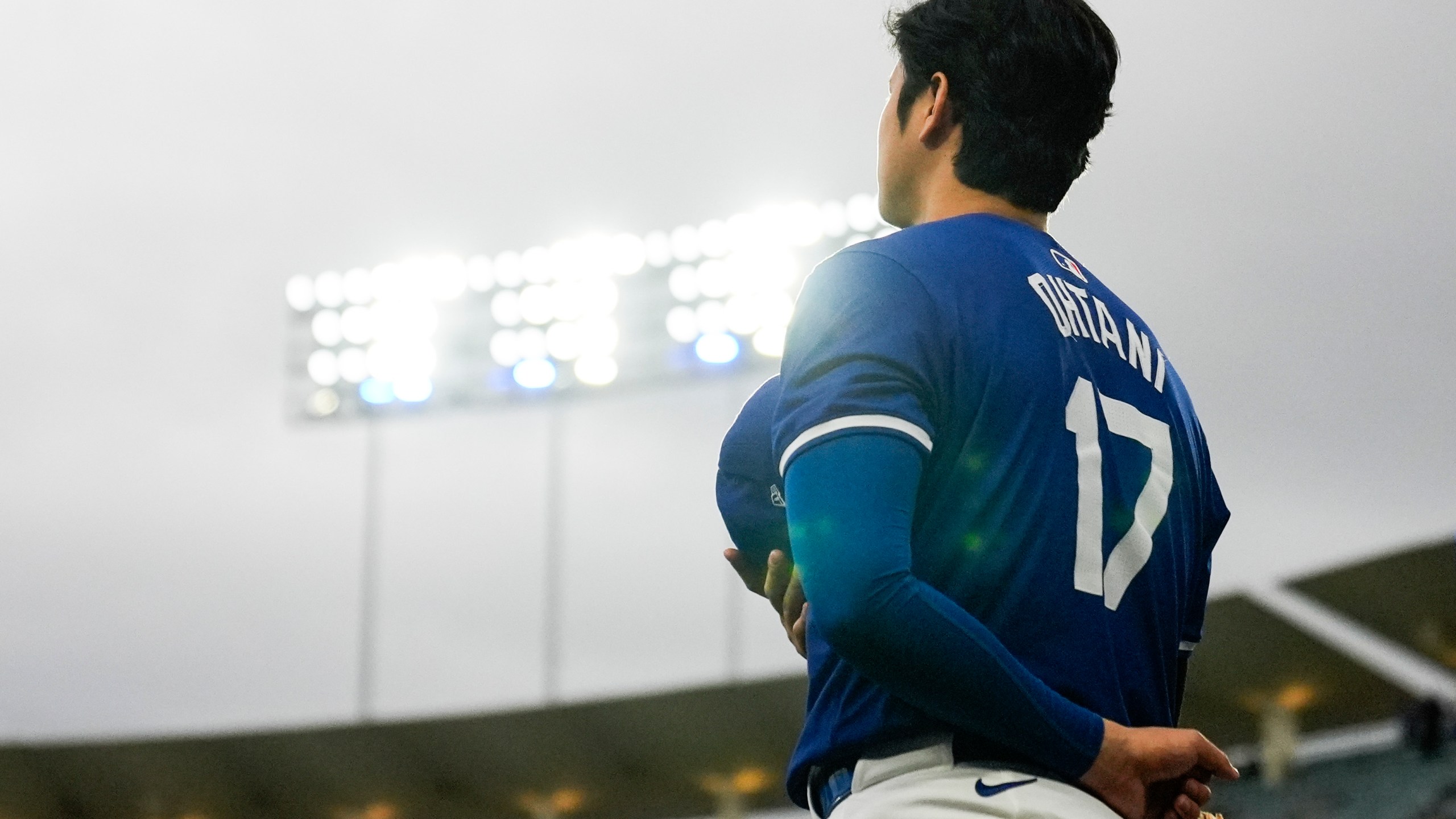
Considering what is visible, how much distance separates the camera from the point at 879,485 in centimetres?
142

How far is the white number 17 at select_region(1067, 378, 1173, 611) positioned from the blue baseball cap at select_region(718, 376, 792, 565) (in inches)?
15.5

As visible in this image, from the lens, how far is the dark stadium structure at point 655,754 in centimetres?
2119

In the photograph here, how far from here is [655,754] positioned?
2464 centimetres

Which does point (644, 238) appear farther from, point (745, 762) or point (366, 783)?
point (366, 783)

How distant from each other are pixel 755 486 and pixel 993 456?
0.39 m

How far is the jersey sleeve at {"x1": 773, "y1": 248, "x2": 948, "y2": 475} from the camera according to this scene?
1.44 m

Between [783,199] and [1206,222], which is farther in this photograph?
[1206,222]

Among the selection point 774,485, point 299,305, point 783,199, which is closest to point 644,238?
point 783,199

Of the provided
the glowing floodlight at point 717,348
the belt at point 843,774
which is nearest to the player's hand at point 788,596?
the belt at point 843,774

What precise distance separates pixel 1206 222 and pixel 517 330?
10.3 metres

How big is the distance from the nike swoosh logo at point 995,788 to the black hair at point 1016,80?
756 millimetres

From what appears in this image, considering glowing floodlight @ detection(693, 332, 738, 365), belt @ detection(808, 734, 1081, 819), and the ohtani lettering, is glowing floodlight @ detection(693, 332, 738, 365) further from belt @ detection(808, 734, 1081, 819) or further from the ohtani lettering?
belt @ detection(808, 734, 1081, 819)

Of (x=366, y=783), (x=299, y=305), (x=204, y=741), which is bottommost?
(x=366, y=783)

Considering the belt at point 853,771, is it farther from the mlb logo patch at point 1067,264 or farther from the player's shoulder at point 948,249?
the mlb logo patch at point 1067,264
